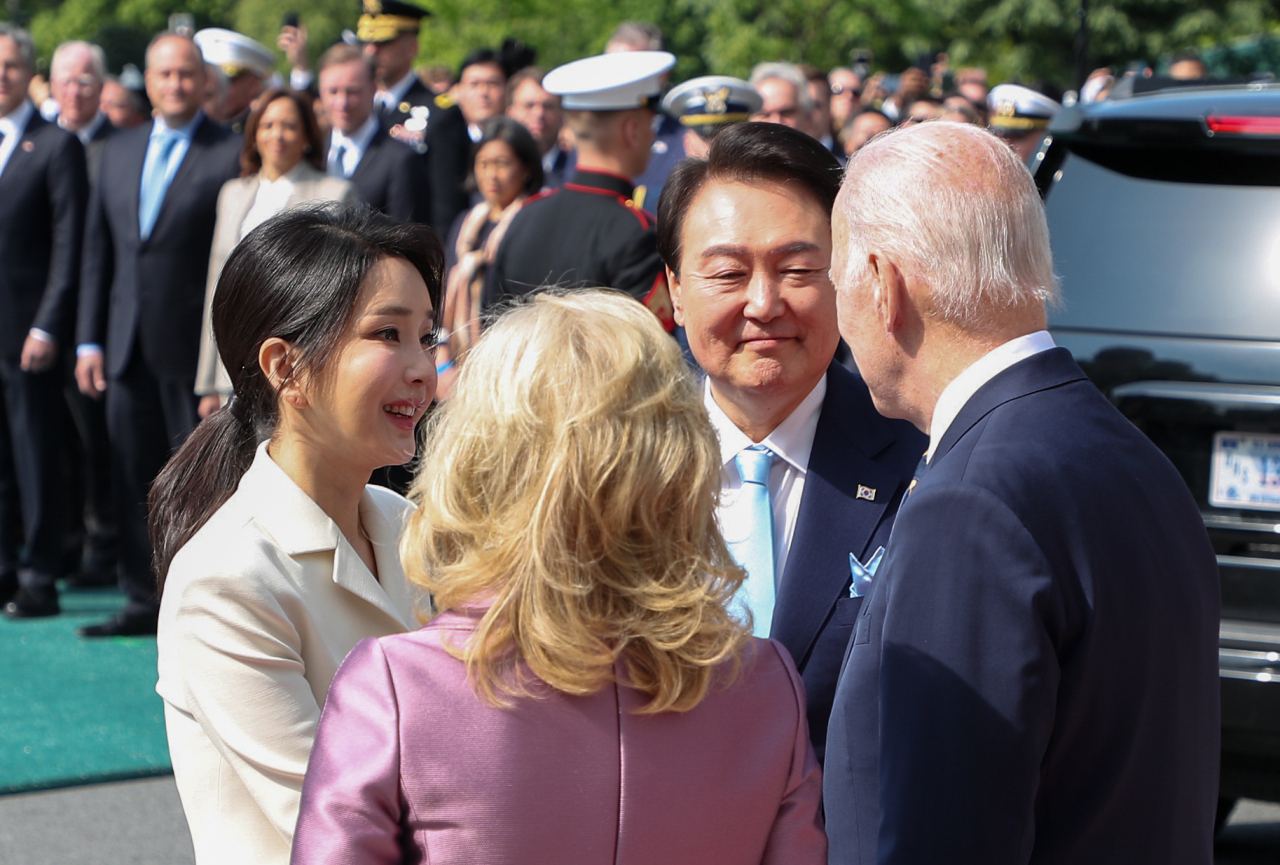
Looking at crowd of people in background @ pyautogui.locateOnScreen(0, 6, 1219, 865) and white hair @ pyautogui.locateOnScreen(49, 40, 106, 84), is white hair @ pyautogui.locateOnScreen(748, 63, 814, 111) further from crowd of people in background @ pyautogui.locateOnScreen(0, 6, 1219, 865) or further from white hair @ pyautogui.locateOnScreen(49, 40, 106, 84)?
crowd of people in background @ pyautogui.locateOnScreen(0, 6, 1219, 865)

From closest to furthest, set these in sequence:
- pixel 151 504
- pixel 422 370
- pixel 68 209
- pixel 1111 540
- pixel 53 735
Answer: pixel 1111 540 → pixel 422 370 → pixel 151 504 → pixel 53 735 → pixel 68 209

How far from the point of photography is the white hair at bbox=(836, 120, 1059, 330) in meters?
1.76

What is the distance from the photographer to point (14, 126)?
23.2 feet

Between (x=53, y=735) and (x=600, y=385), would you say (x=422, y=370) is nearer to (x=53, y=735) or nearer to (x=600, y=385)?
(x=600, y=385)

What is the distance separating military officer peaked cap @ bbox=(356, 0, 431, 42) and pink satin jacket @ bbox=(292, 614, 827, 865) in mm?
7263

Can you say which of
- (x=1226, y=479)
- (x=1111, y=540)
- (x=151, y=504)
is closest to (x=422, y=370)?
(x=151, y=504)

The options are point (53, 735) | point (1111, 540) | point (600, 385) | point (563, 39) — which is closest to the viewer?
point (600, 385)

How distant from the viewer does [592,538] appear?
1482 millimetres

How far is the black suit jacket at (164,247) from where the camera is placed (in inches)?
257

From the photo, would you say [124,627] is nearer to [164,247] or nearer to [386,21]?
[164,247]

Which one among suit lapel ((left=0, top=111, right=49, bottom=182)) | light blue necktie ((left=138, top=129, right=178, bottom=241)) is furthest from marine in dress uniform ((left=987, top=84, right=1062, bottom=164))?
suit lapel ((left=0, top=111, right=49, bottom=182))

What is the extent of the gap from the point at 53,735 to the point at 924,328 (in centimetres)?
451

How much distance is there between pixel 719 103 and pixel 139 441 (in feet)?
10.7

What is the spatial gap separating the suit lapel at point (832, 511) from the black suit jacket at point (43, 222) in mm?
5360
